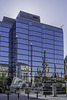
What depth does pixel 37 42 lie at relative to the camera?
10544cm

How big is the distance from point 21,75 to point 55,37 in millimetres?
41193

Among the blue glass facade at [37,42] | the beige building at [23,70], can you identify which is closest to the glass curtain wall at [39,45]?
the blue glass facade at [37,42]

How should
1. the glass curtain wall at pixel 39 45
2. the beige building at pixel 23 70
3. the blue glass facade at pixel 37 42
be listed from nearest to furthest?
the beige building at pixel 23 70 → the blue glass facade at pixel 37 42 → the glass curtain wall at pixel 39 45

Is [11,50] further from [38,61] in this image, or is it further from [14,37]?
[38,61]

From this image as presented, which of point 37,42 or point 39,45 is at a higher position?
point 37,42

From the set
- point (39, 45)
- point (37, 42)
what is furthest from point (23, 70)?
point (37, 42)

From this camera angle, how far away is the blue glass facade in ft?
322

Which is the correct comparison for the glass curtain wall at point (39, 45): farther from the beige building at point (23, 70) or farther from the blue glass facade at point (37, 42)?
the beige building at point (23, 70)

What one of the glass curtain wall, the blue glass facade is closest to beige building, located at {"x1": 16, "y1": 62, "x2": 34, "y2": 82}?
the glass curtain wall

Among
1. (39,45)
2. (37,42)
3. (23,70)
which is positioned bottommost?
(23,70)

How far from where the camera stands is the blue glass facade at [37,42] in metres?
98.1

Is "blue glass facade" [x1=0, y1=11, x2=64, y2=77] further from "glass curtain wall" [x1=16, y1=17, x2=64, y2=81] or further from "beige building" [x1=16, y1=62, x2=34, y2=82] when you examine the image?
"beige building" [x1=16, y1=62, x2=34, y2=82]

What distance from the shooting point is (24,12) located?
358 ft

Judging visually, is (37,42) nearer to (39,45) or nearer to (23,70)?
(39,45)
